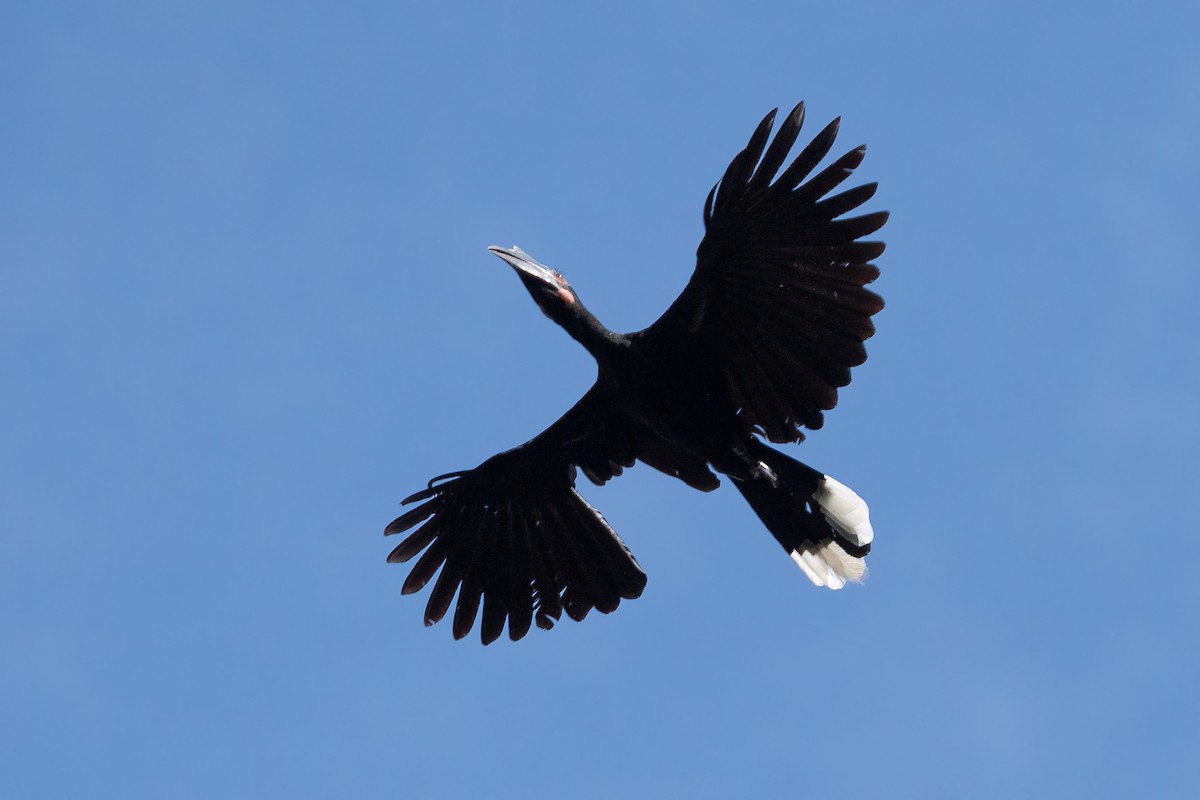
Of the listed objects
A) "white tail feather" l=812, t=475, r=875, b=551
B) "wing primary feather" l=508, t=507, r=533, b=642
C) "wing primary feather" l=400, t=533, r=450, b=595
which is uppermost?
"wing primary feather" l=400, t=533, r=450, b=595

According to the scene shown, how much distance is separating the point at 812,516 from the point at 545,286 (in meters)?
2.30

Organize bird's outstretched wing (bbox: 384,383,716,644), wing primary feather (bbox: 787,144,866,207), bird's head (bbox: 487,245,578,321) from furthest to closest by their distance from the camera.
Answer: bird's outstretched wing (bbox: 384,383,716,644) < bird's head (bbox: 487,245,578,321) < wing primary feather (bbox: 787,144,866,207)

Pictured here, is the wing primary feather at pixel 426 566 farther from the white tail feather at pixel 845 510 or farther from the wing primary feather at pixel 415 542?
the white tail feather at pixel 845 510

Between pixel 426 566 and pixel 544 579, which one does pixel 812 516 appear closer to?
pixel 544 579

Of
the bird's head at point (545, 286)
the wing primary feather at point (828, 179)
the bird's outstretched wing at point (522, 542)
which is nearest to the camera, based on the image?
the wing primary feather at point (828, 179)

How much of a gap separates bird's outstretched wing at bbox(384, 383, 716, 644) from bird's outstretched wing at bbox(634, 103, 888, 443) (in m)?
1.53

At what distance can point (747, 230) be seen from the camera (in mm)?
8570

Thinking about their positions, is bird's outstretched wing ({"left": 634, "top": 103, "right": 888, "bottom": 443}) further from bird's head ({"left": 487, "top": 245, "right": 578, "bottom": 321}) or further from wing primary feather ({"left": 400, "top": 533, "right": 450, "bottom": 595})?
wing primary feather ({"left": 400, "top": 533, "right": 450, "bottom": 595})

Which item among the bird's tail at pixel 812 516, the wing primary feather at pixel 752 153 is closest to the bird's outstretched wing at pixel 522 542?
the bird's tail at pixel 812 516

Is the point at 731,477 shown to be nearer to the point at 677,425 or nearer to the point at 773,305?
the point at 677,425

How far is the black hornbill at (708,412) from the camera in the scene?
842cm

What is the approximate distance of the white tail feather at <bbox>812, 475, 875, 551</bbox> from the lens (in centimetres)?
939

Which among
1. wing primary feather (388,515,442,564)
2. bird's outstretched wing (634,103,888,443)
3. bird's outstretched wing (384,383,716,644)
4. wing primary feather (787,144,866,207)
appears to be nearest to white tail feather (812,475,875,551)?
bird's outstretched wing (634,103,888,443)

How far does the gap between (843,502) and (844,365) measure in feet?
3.73
